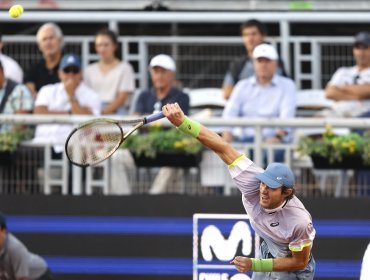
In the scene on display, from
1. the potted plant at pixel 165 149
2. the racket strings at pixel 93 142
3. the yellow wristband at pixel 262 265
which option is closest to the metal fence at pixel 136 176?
the potted plant at pixel 165 149

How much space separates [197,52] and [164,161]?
182 cm

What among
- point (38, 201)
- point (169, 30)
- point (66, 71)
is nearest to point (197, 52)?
point (169, 30)

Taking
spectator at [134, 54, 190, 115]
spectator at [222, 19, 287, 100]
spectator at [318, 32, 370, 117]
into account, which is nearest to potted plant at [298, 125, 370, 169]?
spectator at [318, 32, 370, 117]

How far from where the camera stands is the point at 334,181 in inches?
491

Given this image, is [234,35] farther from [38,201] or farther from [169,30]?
[38,201]

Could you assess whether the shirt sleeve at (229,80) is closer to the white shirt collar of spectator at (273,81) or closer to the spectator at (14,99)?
the white shirt collar of spectator at (273,81)

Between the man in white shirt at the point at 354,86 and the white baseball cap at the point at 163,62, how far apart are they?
1.52 metres

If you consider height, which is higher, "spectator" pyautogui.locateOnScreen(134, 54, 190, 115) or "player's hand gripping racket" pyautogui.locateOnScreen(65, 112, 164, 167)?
"spectator" pyautogui.locateOnScreen(134, 54, 190, 115)

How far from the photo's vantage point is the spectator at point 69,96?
510 inches

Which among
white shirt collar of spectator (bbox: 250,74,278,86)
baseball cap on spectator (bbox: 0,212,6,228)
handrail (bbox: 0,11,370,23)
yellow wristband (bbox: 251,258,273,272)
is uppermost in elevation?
Result: handrail (bbox: 0,11,370,23)

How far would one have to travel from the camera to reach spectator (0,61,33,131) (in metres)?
12.9

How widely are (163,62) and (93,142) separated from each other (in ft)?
4.36

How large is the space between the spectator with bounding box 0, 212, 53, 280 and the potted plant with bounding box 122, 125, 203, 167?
4.41 feet

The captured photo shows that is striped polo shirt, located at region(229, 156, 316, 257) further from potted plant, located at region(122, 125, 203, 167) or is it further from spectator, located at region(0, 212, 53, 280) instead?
spectator, located at region(0, 212, 53, 280)
